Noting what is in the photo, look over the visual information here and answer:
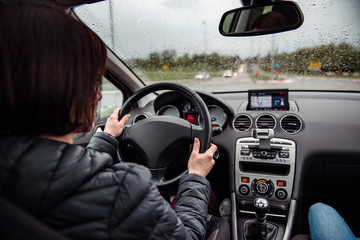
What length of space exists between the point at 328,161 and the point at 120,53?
2.13m

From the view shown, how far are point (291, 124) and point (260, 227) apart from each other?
0.88 metres

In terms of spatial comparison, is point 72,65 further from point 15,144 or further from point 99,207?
point 99,207

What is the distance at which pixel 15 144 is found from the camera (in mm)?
687

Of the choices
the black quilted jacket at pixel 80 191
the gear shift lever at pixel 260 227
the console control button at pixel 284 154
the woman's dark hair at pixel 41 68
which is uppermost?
the woman's dark hair at pixel 41 68

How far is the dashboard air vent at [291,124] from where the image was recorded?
85.4 inches

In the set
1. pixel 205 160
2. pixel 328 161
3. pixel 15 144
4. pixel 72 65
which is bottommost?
pixel 328 161

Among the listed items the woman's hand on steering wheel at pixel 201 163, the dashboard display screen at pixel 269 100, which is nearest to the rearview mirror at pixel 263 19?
the dashboard display screen at pixel 269 100

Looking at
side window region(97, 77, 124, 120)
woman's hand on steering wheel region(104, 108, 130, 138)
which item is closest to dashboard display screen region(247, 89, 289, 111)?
woman's hand on steering wheel region(104, 108, 130, 138)

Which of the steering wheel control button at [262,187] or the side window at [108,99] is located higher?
the side window at [108,99]

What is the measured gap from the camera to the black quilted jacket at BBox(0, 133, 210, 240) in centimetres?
65

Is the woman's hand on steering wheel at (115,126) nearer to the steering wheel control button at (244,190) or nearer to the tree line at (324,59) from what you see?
the steering wheel control button at (244,190)

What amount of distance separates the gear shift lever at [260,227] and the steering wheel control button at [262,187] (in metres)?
0.23

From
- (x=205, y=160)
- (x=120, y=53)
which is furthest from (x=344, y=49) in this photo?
(x=120, y=53)

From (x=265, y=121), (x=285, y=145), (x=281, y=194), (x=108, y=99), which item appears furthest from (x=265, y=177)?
(x=108, y=99)
